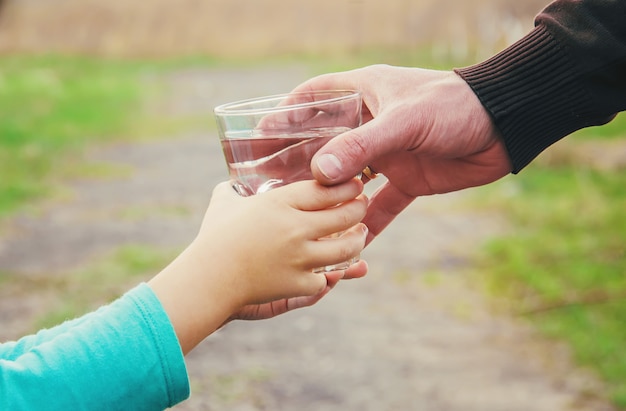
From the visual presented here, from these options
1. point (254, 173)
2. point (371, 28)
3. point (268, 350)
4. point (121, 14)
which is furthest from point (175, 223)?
point (121, 14)

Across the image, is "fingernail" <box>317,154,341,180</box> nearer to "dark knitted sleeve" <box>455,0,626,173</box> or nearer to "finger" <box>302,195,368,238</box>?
"finger" <box>302,195,368,238</box>

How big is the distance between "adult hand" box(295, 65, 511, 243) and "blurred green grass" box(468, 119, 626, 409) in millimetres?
1340

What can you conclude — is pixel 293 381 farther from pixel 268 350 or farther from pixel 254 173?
pixel 254 173

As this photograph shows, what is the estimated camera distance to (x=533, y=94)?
1659 millimetres

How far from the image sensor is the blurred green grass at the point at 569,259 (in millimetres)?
3141

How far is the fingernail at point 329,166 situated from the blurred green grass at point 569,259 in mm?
1810

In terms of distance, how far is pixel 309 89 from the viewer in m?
1.56

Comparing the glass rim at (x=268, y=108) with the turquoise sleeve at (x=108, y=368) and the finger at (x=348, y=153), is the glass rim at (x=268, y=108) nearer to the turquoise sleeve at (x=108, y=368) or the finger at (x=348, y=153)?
the finger at (x=348, y=153)

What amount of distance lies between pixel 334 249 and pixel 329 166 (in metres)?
0.12

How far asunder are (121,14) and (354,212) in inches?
825

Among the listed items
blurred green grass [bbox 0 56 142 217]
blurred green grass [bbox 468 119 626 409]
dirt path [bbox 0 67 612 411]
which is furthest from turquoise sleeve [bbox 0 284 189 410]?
blurred green grass [bbox 0 56 142 217]

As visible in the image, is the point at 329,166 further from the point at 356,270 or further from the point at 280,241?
the point at 356,270

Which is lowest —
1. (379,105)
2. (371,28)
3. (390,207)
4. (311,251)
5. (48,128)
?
(371,28)

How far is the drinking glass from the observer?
125 cm
